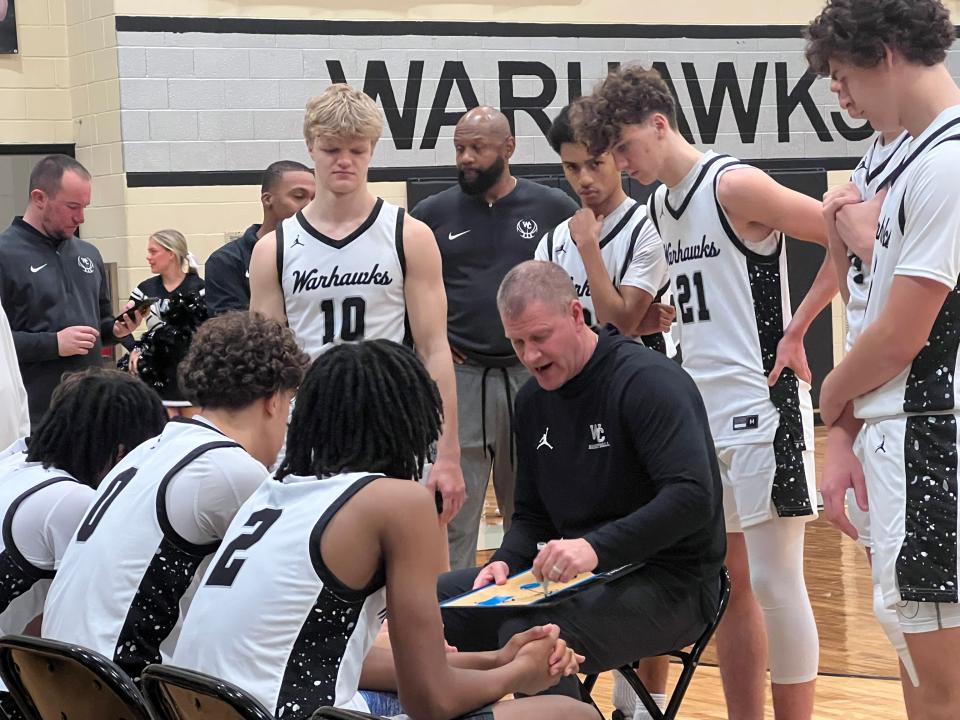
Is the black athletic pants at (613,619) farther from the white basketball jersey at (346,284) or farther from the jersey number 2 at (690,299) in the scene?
the white basketball jersey at (346,284)

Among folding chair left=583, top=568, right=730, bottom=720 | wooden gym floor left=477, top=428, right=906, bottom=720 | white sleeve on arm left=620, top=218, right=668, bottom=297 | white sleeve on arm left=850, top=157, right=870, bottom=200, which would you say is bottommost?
wooden gym floor left=477, top=428, right=906, bottom=720

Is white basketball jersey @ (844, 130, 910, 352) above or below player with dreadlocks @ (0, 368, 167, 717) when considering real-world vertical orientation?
above

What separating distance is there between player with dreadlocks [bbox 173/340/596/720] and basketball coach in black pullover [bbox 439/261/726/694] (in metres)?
0.60

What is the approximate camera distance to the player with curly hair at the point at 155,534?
2.62m

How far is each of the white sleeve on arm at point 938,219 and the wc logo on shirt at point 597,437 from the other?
106 cm

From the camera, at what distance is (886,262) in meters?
2.43

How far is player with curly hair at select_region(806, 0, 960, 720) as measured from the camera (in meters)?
2.33

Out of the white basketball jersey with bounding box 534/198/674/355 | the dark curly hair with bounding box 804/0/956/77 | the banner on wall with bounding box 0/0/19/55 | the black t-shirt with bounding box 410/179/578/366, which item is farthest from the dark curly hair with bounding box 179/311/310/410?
the banner on wall with bounding box 0/0/19/55

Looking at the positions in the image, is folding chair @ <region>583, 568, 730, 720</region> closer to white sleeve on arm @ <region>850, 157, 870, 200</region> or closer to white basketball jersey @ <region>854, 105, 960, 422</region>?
white basketball jersey @ <region>854, 105, 960, 422</region>

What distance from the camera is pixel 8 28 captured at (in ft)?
28.4

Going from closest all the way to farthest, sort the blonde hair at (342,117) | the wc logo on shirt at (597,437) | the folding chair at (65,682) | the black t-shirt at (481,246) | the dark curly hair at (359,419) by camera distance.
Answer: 1. the folding chair at (65,682)
2. the dark curly hair at (359,419)
3. the wc logo on shirt at (597,437)
4. the blonde hair at (342,117)
5. the black t-shirt at (481,246)

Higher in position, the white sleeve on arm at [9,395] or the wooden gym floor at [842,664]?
the white sleeve on arm at [9,395]

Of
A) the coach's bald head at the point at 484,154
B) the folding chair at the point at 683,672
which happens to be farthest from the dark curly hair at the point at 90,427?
the coach's bald head at the point at 484,154

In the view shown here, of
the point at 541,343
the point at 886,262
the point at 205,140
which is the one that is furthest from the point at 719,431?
the point at 205,140
